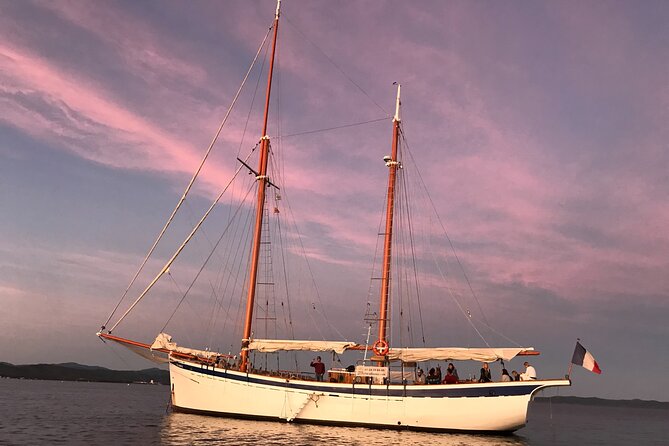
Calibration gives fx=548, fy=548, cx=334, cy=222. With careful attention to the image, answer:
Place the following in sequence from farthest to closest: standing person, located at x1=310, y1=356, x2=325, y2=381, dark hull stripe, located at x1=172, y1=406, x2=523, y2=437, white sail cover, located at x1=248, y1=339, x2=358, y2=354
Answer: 1. white sail cover, located at x1=248, y1=339, x2=358, y2=354
2. standing person, located at x1=310, y1=356, x2=325, y2=381
3. dark hull stripe, located at x1=172, y1=406, x2=523, y2=437

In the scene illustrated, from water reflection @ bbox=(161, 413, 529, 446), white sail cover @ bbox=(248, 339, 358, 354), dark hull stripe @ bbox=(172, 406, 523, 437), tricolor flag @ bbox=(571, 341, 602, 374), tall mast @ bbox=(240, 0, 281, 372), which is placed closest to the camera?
water reflection @ bbox=(161, 413, 529, 446)

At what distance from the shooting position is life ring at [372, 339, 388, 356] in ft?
135

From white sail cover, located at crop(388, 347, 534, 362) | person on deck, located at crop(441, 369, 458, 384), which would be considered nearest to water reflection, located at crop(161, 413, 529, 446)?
person on deck, located at crop(441, 369, 458, 384)

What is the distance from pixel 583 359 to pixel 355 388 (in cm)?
1509

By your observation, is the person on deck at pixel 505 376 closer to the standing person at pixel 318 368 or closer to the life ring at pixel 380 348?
the life ring at pixel 380 348

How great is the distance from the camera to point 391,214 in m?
44.2

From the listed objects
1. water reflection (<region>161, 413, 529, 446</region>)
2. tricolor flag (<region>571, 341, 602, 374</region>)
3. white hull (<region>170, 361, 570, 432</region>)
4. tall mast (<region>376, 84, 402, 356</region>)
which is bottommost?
water reflection (<region>161, 413, 529, 446</region>)

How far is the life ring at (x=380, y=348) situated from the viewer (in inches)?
1622

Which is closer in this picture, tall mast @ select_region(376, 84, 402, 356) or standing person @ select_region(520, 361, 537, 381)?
standing person @ select_region(520, 361, 537, 381)

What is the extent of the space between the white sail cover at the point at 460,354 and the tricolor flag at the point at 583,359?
3.93 m

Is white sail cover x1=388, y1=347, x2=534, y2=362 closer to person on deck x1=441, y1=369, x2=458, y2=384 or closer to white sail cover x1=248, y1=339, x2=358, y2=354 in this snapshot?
person on deck x1=441, y1=369, x2=458, y2=384

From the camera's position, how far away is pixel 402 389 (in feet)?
122

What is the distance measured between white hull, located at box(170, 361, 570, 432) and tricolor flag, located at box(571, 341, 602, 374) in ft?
5.20

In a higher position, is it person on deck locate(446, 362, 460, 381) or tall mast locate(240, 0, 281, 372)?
tall mast locate(240, 0, 281, 372)
